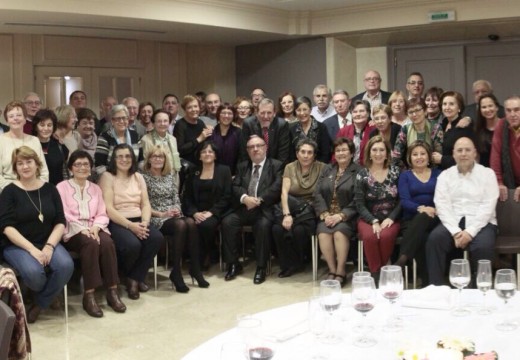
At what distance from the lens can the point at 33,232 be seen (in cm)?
462

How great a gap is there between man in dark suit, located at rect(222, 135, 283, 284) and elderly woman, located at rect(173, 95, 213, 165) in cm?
48

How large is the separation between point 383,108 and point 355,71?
339 cm

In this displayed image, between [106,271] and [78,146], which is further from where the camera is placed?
[78,146]

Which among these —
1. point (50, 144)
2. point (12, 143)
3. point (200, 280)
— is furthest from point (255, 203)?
point (12, 143)

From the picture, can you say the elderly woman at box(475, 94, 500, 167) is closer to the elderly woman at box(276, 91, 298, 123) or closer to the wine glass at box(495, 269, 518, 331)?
the elderly woman at box(276, 91, 298, 123)

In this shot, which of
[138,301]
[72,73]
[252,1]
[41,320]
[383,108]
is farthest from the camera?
[72,73]

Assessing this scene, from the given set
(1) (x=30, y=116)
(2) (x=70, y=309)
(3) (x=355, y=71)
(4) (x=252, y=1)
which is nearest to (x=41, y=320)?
(2) (x=70, y=309)

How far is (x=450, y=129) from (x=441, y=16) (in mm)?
2418

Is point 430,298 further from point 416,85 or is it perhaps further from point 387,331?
point 416,85

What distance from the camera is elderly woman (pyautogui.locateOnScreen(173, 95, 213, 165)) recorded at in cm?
604

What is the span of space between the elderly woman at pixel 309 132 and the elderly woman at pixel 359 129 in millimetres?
242

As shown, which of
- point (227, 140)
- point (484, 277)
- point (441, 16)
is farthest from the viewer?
point (441, 16)

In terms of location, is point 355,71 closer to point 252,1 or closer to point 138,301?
point 252,1

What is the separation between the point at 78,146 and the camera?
18.9ft
